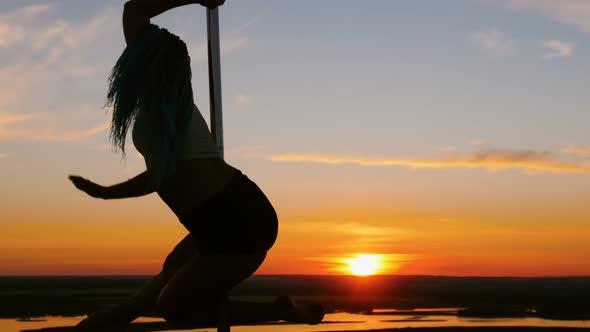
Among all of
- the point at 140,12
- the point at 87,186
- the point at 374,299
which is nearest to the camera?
the point at 140,12

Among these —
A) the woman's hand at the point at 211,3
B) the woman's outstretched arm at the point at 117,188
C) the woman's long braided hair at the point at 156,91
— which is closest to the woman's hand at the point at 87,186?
the woman's outstretched arm at the point at 117,188

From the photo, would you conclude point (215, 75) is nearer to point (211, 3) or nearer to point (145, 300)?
point (211, 3)

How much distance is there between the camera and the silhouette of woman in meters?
3.72

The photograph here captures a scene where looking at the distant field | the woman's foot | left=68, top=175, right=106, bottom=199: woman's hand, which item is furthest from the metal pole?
the distant field

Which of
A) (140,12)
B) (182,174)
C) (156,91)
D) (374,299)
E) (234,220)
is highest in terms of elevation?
(374,299)

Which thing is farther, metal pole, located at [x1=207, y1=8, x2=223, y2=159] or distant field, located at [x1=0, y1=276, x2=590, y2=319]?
distant field, located at [x1=0, y1=276, x2=590, y2=319]

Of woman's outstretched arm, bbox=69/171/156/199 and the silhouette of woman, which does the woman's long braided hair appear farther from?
woman's outstretched arm, bbox=69/171/156/199

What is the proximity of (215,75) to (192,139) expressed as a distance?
0.56 m

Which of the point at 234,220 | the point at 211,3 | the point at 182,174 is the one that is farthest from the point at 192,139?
the point at 211,3

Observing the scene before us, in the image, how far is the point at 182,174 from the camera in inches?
146

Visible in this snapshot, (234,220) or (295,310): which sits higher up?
(234,220)

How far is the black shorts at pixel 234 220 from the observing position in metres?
3.75

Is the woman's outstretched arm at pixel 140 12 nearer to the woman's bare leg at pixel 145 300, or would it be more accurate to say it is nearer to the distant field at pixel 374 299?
the woman's bare leg at pixel 145 300

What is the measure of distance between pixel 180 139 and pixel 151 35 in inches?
19.2
